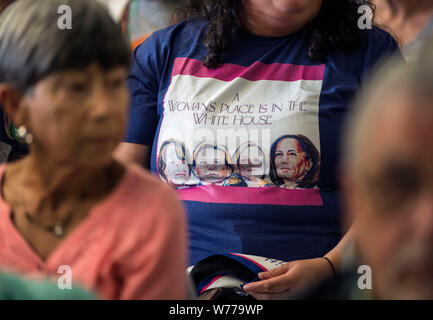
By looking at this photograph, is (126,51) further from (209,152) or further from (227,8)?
(227,8)

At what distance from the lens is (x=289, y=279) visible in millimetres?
887

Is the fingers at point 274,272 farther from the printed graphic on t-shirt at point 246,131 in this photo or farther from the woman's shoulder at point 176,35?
the woman's shoulder at point 176,35

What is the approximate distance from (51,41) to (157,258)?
0.21 metres

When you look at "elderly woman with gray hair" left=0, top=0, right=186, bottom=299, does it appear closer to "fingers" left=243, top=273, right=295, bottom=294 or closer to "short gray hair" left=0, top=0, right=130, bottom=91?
"short gray hair" left=0, top=0, right=130, bottom=91

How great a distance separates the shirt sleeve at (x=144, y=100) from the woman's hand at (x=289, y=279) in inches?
14.7

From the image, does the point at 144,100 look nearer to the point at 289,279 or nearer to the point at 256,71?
the point at 256,71

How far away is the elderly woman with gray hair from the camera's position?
49 cm

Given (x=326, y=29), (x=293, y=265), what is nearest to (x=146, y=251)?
(x=293, y=265)

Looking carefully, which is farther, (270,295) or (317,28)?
(317,28)

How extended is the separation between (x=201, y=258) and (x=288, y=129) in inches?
10.3

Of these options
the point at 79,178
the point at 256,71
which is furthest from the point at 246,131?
the point at 79,178

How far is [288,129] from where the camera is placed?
954mm

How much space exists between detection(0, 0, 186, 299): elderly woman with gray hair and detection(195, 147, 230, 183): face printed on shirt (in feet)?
1.36

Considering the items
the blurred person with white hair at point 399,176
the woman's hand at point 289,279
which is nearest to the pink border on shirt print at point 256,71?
the woman's hand at point 289,279
